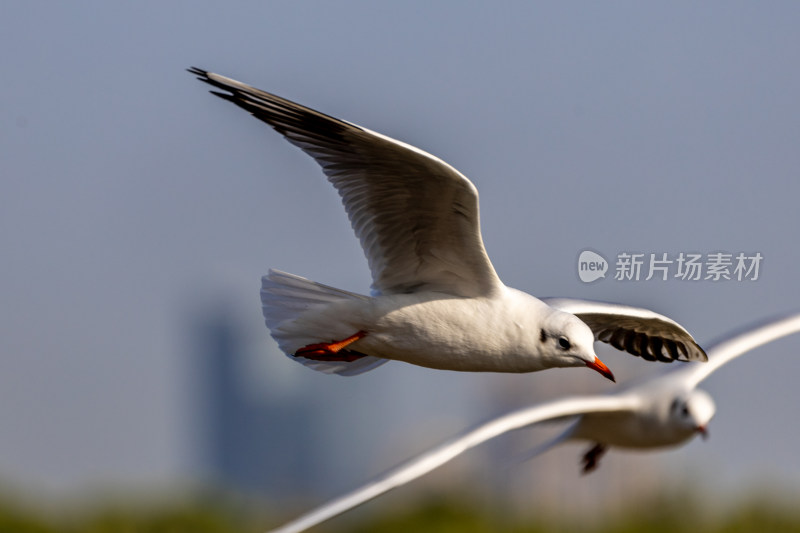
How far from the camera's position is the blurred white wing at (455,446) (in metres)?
5.50

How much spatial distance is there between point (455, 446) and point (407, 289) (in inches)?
33.0

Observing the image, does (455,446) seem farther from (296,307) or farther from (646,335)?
(646,335)

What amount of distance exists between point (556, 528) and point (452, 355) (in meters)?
19.8

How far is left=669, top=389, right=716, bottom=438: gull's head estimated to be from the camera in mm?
7465

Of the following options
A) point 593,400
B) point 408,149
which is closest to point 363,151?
point 408,149

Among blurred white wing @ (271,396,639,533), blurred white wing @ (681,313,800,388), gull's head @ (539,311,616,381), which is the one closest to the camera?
blurred white wing @ (271,396,639,533)

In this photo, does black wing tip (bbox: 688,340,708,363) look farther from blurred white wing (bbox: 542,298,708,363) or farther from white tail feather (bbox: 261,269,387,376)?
white tail feather (bbox: 261,269,387,376)

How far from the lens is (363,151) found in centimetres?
540

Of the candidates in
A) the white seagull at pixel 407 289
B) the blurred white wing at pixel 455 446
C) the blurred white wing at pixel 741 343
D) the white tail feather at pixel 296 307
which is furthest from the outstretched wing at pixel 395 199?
the blurred white wing at pixel 741 343

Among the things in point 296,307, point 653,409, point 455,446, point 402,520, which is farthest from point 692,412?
point 402,520

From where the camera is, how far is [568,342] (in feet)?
18.9

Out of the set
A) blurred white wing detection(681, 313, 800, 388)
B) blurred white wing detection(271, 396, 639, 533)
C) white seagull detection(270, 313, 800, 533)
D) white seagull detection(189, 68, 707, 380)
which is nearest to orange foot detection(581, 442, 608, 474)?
white seagull detection(270, 313, 800, 533)

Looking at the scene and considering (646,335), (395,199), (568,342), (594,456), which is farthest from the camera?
(594,456)

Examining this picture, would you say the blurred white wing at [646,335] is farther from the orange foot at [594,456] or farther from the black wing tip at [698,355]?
the orange foot at [594,456]
